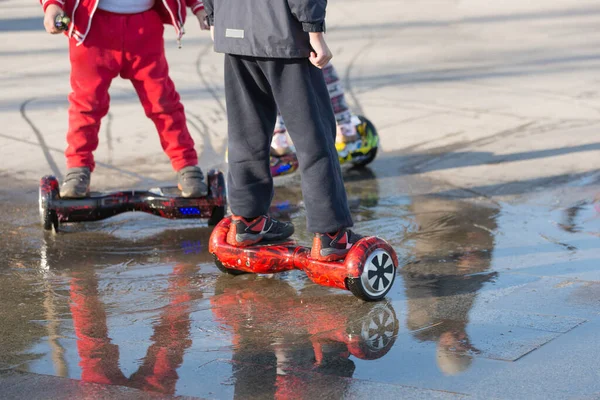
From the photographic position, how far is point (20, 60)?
1224cm

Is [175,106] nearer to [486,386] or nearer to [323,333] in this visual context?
[323,333]

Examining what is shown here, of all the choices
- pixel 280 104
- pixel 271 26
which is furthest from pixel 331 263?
pixel 271 26

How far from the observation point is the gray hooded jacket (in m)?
3.91

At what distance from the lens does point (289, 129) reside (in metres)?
4.19

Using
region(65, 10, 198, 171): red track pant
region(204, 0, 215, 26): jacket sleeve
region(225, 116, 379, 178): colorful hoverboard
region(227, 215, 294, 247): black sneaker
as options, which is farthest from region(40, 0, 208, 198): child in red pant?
region(225, 116, 379, 178): colorful hoverboard

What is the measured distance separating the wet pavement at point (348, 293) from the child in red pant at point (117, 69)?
359mm

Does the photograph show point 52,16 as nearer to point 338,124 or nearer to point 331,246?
point 331,246

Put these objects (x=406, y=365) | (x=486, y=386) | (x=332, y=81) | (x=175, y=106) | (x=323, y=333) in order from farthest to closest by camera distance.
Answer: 1. (x=332, y=81)
2. (x=175, y=106)
3. (x=323, y=333)
4. (x=406, y=365)
5. (x=486, y=386)

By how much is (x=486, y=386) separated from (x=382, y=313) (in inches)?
33.8

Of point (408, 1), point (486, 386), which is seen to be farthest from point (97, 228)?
point (408, 1)

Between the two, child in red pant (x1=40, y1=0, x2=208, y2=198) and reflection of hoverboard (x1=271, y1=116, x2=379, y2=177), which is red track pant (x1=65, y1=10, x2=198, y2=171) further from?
reflection of hoverboard (x1=271, y1=116, x2=379, y2=177)

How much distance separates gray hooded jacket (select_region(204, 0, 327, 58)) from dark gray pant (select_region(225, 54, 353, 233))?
92 mm

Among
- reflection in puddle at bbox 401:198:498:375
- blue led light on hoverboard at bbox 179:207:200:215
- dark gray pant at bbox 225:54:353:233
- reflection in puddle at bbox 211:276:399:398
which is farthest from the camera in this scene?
blue led light on hoverboard at bbox 179:207:200:215

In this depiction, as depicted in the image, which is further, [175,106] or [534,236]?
[175,106]
